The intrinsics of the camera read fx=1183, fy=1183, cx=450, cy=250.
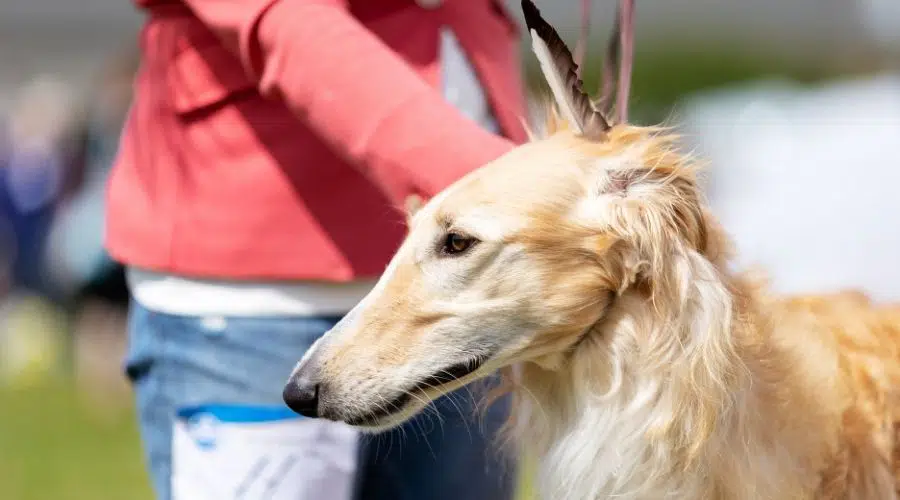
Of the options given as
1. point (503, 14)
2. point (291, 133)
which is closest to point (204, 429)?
point (291, 133)

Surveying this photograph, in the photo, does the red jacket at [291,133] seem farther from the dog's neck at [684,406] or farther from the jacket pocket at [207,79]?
the dog's neck at [684,406]

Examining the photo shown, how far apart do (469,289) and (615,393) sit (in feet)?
0.99

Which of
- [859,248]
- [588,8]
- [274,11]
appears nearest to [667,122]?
[588,8]

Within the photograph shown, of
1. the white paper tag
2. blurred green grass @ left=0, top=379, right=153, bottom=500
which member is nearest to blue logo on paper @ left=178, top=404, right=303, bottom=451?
the white paper tag

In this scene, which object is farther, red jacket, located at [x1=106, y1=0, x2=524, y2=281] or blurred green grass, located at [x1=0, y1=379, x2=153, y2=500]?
blurred green grass, located at [x1=0, y1=379, x2=153, y2=500]

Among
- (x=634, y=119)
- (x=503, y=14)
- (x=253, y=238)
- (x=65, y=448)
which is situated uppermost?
(x=503, y=14)

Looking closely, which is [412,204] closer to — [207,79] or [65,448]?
[207,79]

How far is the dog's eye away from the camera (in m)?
1.95

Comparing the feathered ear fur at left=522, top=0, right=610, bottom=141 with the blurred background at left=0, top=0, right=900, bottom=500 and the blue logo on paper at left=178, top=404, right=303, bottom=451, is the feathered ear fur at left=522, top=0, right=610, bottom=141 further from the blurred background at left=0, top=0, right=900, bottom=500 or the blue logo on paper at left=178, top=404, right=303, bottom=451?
the blue logo on paper at left=178, top=404, right=303, bottom=451

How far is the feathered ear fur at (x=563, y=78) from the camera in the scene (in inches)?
74.6

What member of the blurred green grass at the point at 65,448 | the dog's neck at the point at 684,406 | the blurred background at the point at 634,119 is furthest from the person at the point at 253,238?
the blurred green grass at the point at 65,448

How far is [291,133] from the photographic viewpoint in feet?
6.88

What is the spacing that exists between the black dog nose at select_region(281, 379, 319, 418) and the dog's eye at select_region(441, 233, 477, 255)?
31 cm

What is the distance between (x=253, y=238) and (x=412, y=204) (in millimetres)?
327
